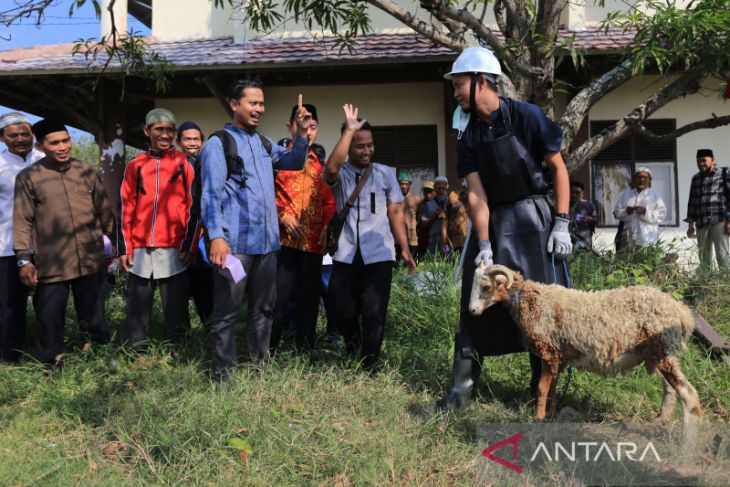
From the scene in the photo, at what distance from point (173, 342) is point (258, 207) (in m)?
1.62

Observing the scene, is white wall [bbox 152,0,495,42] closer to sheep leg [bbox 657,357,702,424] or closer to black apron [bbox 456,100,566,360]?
black apron [bbox 456,100,566,360]

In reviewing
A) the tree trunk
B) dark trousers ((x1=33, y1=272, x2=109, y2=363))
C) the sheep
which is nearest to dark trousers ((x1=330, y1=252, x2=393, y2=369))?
the sheep

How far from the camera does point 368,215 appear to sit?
508cm

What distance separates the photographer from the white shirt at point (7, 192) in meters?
5.69

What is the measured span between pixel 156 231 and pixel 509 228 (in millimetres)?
2814

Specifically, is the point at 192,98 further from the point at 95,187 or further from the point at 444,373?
the point at 444,373

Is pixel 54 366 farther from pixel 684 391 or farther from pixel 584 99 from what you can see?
pixel 584 99

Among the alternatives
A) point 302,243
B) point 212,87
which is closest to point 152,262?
point 302,243

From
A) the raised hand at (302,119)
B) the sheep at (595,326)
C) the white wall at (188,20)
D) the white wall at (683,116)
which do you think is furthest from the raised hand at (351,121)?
the white wall at (188,20)

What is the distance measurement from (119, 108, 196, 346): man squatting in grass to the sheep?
8.59ft

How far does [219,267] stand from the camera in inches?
170

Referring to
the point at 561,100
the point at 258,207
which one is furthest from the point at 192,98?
the point at 258,207

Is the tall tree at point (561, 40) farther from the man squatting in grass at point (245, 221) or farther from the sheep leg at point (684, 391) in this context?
the sheep leg at point (684, 391)

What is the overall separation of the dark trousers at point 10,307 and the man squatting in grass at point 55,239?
0.34 meters
